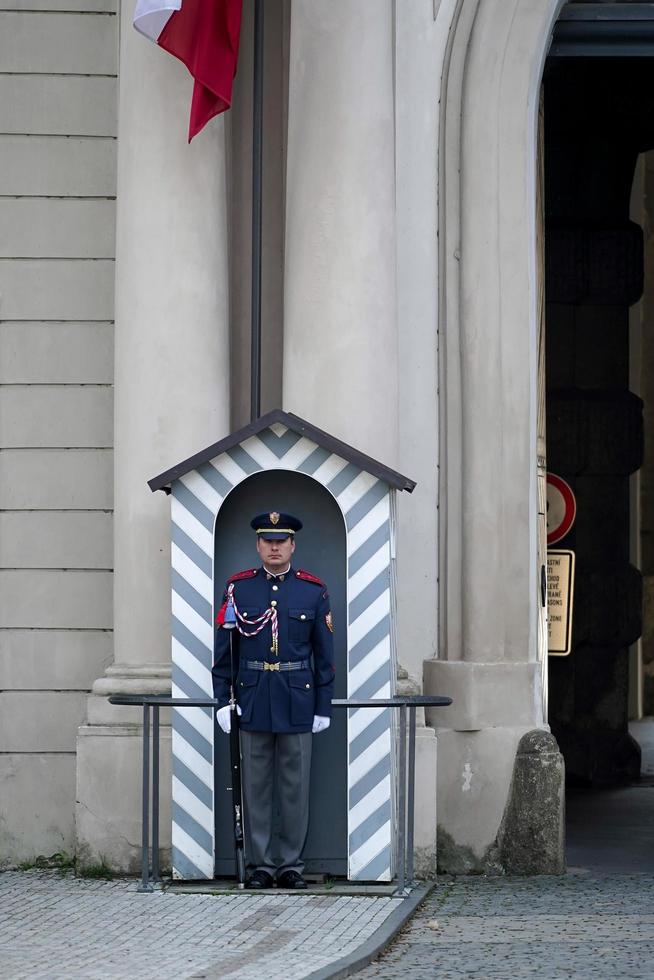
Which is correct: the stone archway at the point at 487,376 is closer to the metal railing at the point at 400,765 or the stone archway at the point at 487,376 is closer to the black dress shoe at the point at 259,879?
the metal railing at the point at 400,765

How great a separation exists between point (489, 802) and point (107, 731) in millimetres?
1951

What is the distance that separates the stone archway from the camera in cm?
939

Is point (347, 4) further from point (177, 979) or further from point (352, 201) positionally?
point (177, 979)

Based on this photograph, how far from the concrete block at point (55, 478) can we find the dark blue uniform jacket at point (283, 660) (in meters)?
1.42

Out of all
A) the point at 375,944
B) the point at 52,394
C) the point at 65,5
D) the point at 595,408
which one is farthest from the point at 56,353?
the point at 595,408

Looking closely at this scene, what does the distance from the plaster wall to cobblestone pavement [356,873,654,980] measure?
2.24 m

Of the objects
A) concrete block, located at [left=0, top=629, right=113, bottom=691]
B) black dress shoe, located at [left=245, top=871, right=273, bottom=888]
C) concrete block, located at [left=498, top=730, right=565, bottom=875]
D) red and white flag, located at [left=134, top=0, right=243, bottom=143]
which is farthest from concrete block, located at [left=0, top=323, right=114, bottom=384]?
concrete block, located at [left=498, top=730, right=565, bottom=875]

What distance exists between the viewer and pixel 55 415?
31.6 ft

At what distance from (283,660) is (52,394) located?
2178 mm

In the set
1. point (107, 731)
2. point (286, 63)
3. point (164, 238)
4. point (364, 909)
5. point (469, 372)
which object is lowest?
point (364, 909)

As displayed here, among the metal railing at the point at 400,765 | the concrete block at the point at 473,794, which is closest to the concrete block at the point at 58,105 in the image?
the metal railing at the point at 400,765

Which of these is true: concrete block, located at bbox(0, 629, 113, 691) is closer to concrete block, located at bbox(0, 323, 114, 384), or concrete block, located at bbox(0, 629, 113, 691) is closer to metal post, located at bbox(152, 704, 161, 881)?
metal post, located at bbox(152, 704, 161, 881)

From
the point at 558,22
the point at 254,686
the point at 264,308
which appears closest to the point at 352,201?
the point at 264,308

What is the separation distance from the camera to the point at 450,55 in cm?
958
